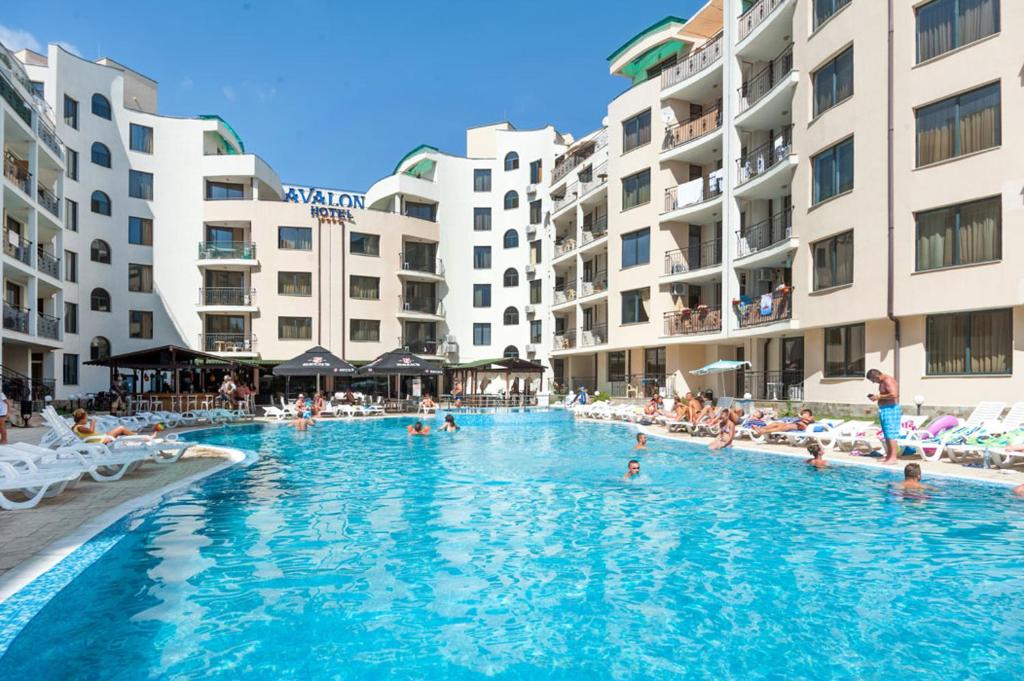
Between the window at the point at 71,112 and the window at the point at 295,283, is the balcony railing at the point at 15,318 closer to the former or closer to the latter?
the window at the point at 71,112

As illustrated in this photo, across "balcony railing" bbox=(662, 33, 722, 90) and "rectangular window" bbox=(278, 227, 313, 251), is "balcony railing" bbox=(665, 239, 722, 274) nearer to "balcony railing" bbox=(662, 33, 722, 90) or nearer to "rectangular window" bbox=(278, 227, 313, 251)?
"balcony railing" bbox=(662, 33, 722, 90)

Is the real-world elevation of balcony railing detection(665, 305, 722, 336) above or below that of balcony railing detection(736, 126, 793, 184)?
below

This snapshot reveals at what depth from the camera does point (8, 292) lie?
2786 cm

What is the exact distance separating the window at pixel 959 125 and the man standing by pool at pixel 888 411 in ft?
24.9

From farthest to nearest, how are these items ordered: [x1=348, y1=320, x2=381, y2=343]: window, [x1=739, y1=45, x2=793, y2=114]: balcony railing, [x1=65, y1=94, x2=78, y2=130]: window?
[x1=348, y1=320, x2=381, y2=343]: window, [x1=65, y1=94, x2=78, y2=130]: window, [x1=739, y1=45, x2=793, y2=114]: balcony railing

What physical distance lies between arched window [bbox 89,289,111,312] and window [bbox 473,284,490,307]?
22.1 m

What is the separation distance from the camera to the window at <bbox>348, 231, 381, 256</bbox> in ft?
134

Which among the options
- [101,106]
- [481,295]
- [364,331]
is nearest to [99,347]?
[101,106]

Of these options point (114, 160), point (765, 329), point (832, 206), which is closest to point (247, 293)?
point (114, 160)

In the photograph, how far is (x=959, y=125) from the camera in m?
16.4

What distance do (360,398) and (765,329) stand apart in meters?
20.2

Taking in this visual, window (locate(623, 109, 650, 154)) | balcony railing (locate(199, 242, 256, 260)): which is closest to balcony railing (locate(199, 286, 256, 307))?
balcony railing (locate(199, 242, 256, 260))

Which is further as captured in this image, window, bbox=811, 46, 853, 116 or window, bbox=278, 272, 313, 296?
window, bbox=278, 272, 313, 296

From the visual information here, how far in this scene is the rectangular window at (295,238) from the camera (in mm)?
39156
